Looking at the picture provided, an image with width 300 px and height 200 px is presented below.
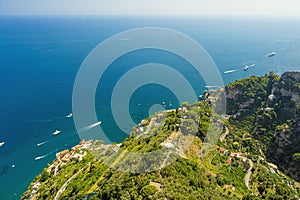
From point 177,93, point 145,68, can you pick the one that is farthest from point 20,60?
point 177,93

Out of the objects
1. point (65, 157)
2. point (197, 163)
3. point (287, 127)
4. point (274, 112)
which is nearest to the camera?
point (197, 163)

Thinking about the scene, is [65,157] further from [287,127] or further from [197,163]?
[287,127]

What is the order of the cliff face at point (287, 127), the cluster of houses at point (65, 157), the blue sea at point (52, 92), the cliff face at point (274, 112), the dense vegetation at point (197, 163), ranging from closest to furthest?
the dense vegetation at point (197, 163) → the cluster of houses at point (65, 157) → the cliff face at point (287, 127) → the cliff face at point (274, 112) → the blue sea at point (52, 92)

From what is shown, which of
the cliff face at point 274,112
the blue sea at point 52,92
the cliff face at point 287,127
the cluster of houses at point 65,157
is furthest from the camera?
A: the blue sea at point 52,92

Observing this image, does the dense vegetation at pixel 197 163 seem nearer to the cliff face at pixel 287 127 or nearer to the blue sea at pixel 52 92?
the cliff face at pixel 287 127

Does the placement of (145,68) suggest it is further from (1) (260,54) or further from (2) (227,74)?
(1) (260,54)

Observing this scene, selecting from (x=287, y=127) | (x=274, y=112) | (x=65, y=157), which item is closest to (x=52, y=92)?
(x=65, y=157)

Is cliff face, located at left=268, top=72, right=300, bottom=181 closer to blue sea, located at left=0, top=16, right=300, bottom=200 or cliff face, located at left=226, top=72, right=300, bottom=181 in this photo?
cliff face, located at left=226, top=72, right=300, bottom=181

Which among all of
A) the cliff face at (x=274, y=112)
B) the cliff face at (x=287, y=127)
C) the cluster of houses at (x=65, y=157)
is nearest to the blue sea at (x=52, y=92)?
the cluster of houses at (x=65, y=157)
